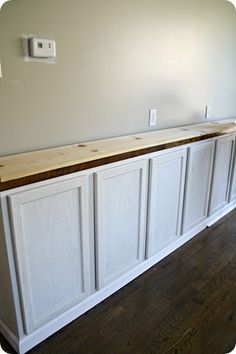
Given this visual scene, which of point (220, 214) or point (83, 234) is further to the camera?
point (220, 214)

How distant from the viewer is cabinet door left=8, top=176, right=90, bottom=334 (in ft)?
4.19

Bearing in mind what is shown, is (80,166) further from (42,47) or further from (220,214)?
(220,214)

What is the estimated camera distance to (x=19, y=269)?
1.31 m

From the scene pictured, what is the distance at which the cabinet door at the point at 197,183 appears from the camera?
218 centimetres

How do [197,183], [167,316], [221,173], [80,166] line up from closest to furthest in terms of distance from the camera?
1. [80,166]
2. [167,316]
3. [197,183]
4. [221,173]

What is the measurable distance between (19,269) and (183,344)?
3.12 feet

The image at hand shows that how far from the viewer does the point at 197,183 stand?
232 cm

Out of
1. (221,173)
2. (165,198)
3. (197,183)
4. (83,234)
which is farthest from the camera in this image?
(221,173)

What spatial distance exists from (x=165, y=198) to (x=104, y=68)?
0.97 meters

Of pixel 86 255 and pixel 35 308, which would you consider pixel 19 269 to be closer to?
pixel 35 308

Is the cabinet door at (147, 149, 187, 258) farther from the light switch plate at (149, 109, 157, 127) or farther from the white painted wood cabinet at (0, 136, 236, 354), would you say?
the light switch plate at (149, 109, 157, 127)

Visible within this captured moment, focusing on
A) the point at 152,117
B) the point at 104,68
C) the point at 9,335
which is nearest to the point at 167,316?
the point at 9,335

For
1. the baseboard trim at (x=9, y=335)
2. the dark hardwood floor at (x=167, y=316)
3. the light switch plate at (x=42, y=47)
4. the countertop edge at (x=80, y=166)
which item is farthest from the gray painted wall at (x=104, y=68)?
the dark hardwood floor at (x=167, y=316)

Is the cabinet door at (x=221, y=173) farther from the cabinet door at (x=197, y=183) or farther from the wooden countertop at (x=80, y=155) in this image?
the wooden countertop at (x=80, y=155)
